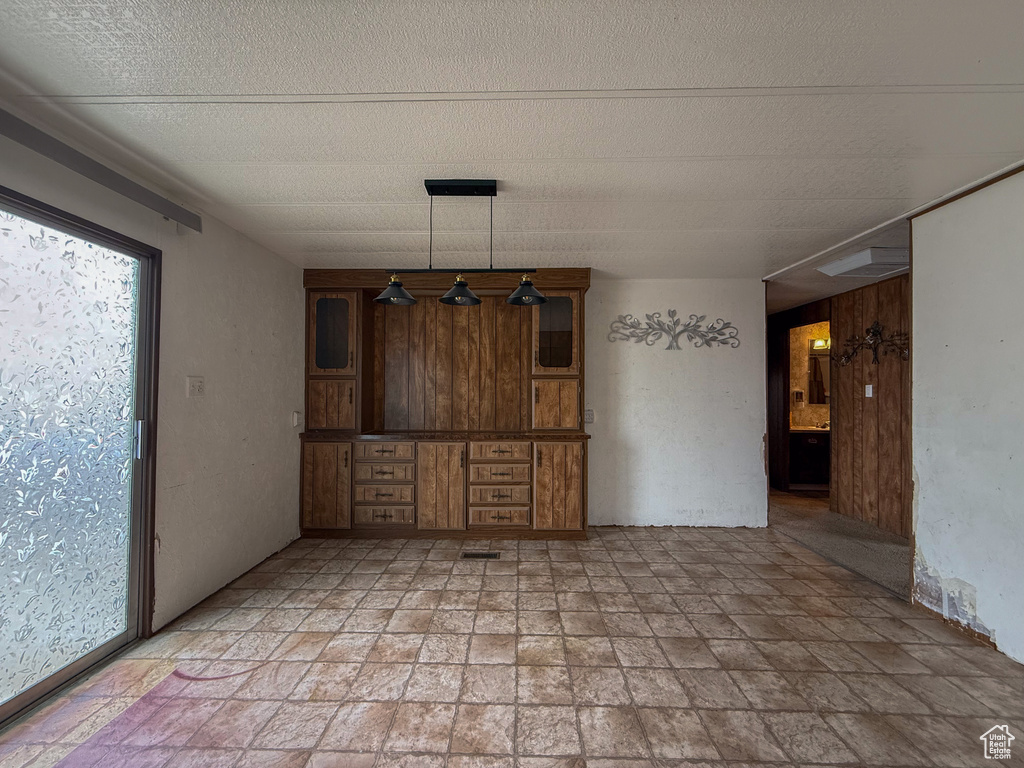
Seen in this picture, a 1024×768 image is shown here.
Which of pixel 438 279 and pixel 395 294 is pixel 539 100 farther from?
pixel 438 279

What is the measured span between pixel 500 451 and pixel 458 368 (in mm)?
1102

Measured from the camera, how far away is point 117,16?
1436mm

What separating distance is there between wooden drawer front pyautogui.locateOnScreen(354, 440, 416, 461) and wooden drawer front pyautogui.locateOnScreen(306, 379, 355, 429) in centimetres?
28

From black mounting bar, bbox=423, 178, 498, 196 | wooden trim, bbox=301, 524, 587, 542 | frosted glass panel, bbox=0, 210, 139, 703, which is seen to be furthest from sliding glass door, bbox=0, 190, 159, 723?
wooden trim, bbox=301, 524, 587, 542

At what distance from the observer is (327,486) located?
430 centimetres

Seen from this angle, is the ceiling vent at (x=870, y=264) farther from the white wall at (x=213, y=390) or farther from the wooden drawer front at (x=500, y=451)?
the white wall at (x=213, y=390)

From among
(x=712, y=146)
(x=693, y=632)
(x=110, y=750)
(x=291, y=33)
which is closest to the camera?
(x=291, y=33)

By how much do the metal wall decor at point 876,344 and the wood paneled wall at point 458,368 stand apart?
12.6ft

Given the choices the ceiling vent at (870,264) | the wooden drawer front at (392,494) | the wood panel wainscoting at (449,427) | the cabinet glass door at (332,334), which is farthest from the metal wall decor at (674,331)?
the cabinet glass door at (332,334)

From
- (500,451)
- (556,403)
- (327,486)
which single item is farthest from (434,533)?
(556,403)

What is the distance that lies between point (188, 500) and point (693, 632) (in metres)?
3.31

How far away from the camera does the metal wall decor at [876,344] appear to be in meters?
4.39

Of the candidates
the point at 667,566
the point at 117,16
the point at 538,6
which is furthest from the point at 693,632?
the point at 117,16

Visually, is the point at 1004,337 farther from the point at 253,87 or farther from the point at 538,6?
the point at 253,87
